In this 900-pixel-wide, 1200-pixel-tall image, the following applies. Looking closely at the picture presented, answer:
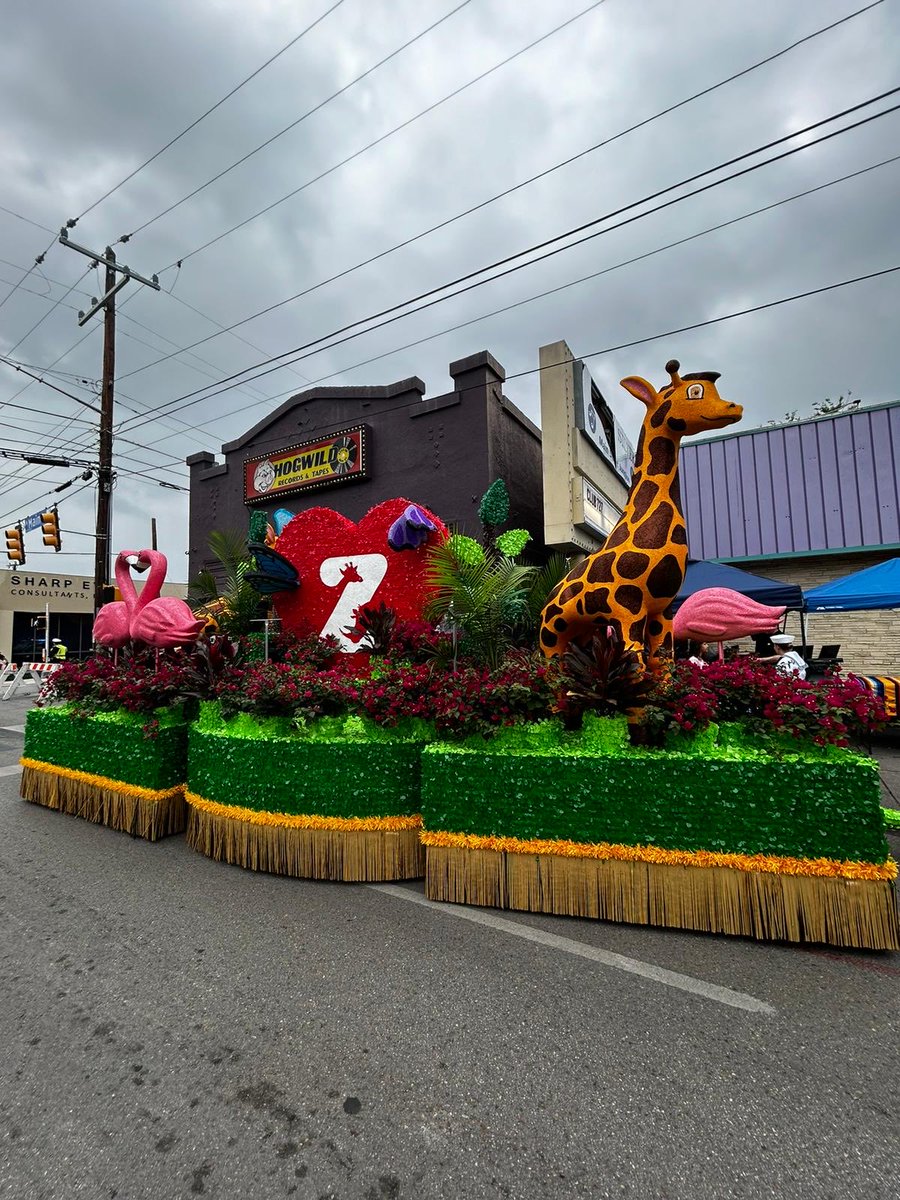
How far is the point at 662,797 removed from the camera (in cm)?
306

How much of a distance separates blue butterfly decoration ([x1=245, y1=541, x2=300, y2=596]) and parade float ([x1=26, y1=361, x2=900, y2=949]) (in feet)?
4.39

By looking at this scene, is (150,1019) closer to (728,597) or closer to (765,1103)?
(765,1103)

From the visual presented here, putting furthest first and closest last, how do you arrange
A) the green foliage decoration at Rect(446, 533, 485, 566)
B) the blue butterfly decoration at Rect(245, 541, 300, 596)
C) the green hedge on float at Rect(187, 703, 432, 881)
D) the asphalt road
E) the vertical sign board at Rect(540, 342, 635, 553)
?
the vertical sign board at Rect(540, 342, 635, 553), the blue butterfly decoration at Rect(245, 541, 300, 596), the green foliage decoration at Rect(446, 533, 485, 566), the green hedge on float at Rect(187, 703, 432, 881), the asphalt road

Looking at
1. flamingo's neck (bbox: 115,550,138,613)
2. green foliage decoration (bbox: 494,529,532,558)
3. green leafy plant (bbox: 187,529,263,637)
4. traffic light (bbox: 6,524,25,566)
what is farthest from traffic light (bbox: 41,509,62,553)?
green foliage decoration (bbox: 494,529,532,558)

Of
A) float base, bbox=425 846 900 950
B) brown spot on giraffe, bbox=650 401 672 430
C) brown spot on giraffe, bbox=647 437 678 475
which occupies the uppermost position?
brown spot on giraffe, bbox=650 401 672 430

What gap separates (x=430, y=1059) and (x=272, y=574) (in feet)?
16.7

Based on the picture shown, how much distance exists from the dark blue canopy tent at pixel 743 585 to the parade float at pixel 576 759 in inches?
127

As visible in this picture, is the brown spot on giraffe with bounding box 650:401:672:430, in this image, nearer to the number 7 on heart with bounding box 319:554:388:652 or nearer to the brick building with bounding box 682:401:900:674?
the number 7 on heart with bounding box 319:554:388:652

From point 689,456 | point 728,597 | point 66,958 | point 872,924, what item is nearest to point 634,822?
point 872,924

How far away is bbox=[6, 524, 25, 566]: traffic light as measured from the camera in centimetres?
1402

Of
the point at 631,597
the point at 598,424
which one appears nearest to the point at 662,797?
the point at 631,597

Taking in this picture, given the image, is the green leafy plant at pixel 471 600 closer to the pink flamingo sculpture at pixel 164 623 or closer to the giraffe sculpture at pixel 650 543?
the giraffe sculpture at pixel 650 543

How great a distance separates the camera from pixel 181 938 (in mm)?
3088

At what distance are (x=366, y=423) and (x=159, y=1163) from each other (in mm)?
10222
